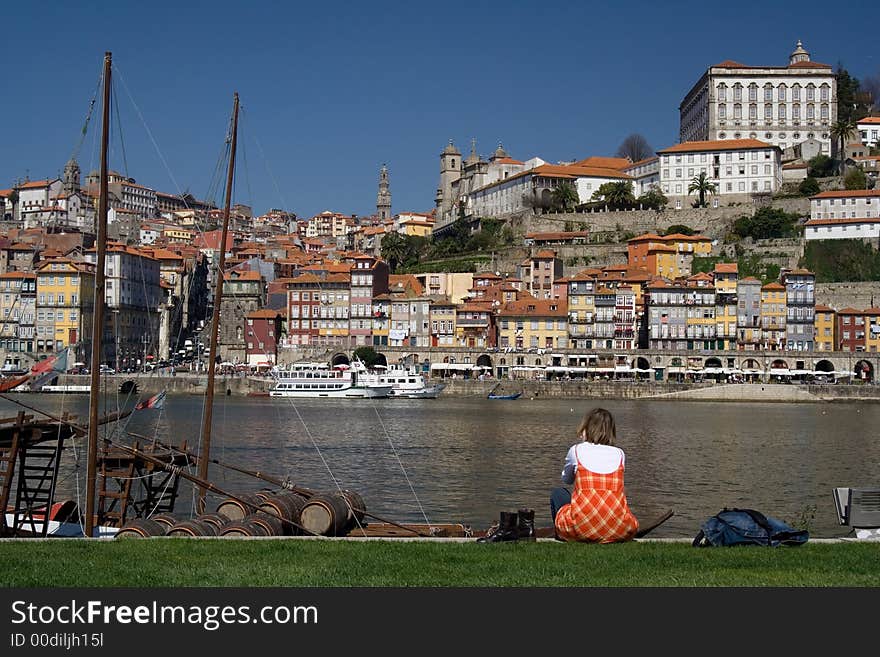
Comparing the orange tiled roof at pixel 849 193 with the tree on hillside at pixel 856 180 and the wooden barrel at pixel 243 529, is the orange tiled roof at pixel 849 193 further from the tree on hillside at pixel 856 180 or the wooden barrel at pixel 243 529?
the wooden barrel at pixel 243 529

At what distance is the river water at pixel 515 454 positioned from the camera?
24922mm

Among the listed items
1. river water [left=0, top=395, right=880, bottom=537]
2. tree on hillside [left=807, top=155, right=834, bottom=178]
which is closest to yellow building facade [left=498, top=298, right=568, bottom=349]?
river water [left=0, top=395, right=880, bottom=537]

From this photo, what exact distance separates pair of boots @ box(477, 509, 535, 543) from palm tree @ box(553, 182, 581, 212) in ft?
343

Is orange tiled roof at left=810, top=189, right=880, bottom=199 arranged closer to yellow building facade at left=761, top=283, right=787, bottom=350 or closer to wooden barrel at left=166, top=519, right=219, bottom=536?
yellow building facade at left=761, top=283, right=787, bottom=350

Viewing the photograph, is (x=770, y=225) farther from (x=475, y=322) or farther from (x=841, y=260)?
(x=475, y=322)

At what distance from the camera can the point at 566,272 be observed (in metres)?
103

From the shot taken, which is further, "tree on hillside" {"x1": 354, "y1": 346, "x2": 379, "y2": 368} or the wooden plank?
"tree on hillside" {"x1": 354, "y1": 346, "x2": 379, "y2": 368}

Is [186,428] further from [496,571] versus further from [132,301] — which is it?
[132,301]

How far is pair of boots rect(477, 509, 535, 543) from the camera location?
1046cm

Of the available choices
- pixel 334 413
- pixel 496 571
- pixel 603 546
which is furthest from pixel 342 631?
pixel 334 413

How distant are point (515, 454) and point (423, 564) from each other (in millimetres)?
28732

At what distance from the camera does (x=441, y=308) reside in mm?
94125

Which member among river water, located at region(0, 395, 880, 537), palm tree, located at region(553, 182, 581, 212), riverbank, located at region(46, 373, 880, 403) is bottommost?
river water, located at region(0, 395, 880, 537)

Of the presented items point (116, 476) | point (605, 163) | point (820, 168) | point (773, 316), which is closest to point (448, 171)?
point (605, 163)
